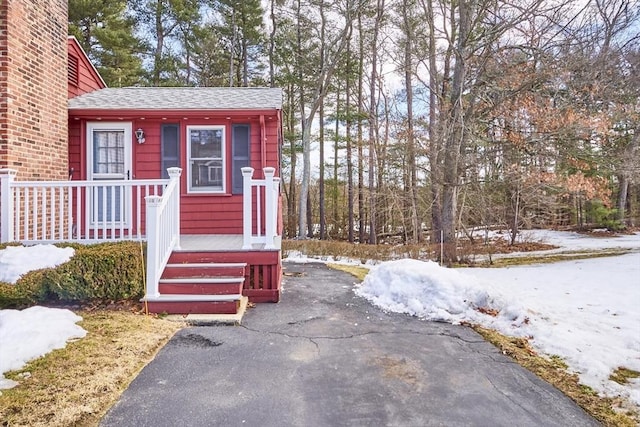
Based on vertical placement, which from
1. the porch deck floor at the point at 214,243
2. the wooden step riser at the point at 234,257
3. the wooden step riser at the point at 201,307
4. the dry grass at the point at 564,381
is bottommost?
the dry grass at the point at 564,381

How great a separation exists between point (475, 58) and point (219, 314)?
417 inches

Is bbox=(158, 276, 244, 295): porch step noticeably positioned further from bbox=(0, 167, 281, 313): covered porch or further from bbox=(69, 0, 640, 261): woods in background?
bbox=(69, 0, 640, 261): woods in background

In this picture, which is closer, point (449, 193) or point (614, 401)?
point (614, 401)

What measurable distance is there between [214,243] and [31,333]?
2921 millimetres

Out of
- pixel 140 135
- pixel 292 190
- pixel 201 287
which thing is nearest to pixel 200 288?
pixel 201 287

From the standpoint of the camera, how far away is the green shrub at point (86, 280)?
4.21 meters

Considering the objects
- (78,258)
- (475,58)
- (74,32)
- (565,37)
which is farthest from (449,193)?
(74,32)

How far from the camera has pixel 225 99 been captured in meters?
7.94

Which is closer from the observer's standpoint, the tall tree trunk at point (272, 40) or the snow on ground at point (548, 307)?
the snow on ground at point (548, 307)

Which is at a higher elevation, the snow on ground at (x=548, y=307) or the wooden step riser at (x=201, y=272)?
the wooden step riser at (x=201, y=272)

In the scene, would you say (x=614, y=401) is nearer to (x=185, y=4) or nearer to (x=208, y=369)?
(x=208, y=369)

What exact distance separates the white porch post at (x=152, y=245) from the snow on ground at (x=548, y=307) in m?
2.90

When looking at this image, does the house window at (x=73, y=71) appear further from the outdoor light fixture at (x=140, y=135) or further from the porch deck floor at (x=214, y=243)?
the porch deck floor at (x=214, y=243)

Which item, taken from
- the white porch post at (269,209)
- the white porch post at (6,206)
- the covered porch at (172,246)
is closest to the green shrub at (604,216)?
the white porch post at (269,209)
